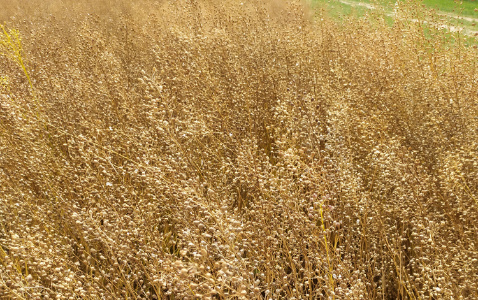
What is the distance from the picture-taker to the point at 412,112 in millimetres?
3266

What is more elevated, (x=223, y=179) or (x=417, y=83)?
(x=417, y=83)

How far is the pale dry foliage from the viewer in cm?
176

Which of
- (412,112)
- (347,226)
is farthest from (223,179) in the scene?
(412,112)

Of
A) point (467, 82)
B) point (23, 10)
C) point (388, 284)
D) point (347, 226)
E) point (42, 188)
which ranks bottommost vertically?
point (23, 10)

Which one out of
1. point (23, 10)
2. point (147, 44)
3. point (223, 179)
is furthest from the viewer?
point (23, 10)

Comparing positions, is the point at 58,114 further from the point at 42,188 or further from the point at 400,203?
the point at 400,203

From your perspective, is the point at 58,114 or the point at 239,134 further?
the point at 58,114

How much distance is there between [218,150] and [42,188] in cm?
137

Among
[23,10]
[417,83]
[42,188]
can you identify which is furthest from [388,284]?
[23,10]

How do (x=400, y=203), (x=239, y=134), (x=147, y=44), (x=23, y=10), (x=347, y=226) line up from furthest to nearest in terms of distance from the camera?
(x=23, y=10) < (x=147, y=44) < (x=239, y=134) < (x=347, y=226) < (x=400, y=203)

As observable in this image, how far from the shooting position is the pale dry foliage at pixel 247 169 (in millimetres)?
1760

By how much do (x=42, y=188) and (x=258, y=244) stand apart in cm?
185

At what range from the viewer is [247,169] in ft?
7.20

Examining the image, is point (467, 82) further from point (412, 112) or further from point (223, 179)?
point (223, 179)
